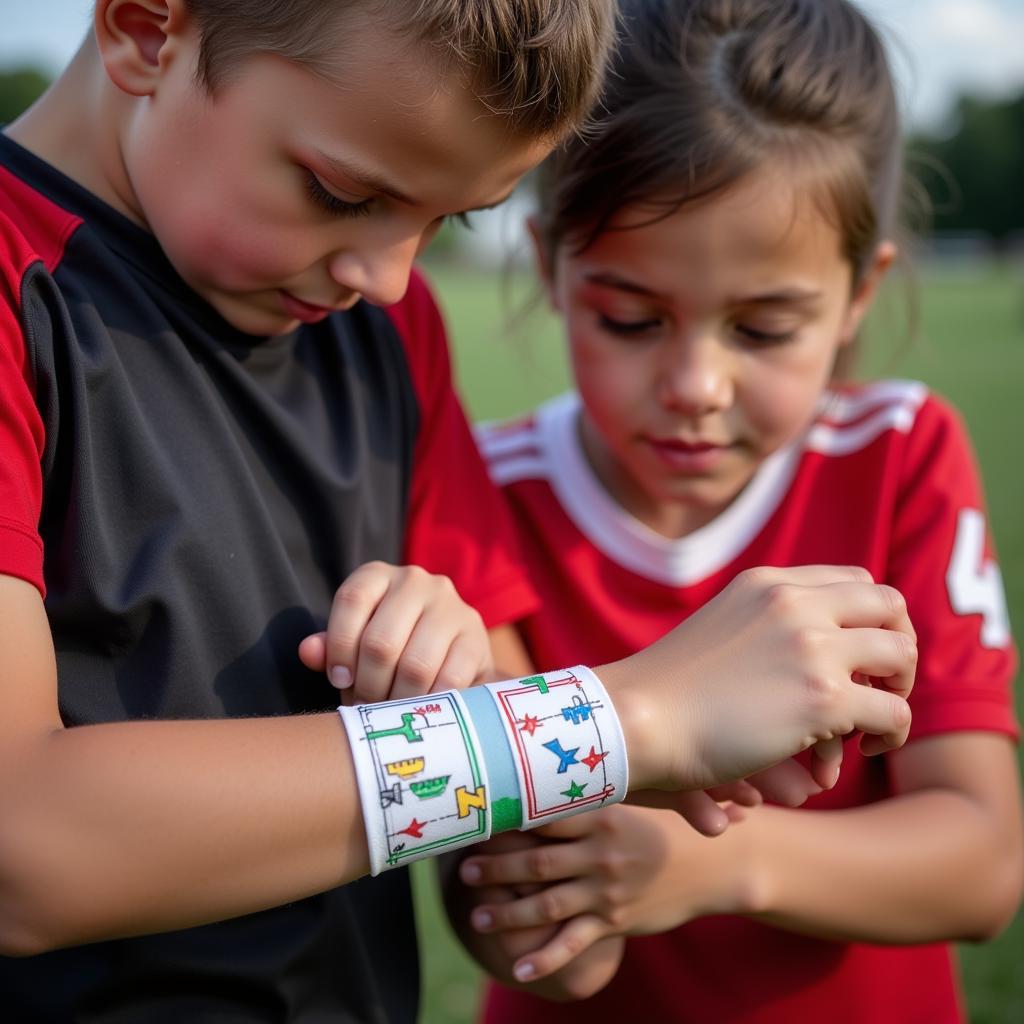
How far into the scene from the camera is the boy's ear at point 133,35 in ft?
4.81

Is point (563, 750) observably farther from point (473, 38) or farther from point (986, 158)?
point (986, 158)

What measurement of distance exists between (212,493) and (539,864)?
700 millimetres

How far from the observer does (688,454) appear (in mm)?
2115

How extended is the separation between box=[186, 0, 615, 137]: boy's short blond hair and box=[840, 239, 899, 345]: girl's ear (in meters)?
0.98

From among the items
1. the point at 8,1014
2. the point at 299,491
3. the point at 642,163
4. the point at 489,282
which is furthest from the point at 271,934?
the point at 489,282

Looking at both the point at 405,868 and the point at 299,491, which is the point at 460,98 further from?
the point at 405,868

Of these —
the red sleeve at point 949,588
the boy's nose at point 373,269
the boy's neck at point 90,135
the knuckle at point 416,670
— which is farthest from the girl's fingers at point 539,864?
the boy's neck at point 90,135

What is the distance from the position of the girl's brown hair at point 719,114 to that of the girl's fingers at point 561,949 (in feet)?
3.67

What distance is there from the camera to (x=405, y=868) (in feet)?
6.09

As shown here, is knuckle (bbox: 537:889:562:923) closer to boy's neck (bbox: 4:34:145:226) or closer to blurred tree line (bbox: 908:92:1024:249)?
boy's neck (bbox: 4:34:145:226)

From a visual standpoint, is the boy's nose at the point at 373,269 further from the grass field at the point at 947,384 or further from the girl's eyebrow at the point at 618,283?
the grass field at the point at 947,384

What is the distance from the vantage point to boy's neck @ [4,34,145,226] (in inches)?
59.7

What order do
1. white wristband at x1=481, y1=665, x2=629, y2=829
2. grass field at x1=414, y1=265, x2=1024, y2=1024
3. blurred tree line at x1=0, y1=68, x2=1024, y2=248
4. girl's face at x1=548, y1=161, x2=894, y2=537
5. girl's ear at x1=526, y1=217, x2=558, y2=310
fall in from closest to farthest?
white wristband at x1=481, y1=665, x2=629, y2=829
girl's face at x1=548, y1=161, x2=894, y2=537
girl's ear at x1=526, y1=217, x2=558, y2=310
grass field at x1=414, y1=265, x2=1024, y2=1024
blurred tree line at x1=0, y1=68, x2=1024, y2=248

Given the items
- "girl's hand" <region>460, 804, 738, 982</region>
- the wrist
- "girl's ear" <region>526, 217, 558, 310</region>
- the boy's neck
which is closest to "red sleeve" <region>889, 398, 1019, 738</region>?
"girl's hand" <region>460, 804, 738, 982</region>
